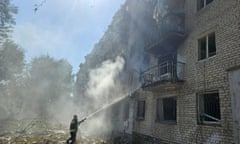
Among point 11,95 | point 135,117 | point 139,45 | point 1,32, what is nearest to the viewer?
point 135,117

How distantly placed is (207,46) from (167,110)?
151 inches

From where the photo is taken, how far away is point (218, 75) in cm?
662

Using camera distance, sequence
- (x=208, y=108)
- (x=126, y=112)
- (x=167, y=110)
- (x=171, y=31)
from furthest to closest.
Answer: (x=126, y=112)
(x=167, y=110)
(x=171, y=31)
(x=208, y=108)

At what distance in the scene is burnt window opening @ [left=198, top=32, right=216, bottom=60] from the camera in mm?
7508

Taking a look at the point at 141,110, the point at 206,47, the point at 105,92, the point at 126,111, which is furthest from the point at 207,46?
the point at 105,92

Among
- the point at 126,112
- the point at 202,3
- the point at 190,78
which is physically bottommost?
the point at 126,112

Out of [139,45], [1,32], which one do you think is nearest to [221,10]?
[139,45]

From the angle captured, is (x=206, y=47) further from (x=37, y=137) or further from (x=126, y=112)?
(x=37, y=137)

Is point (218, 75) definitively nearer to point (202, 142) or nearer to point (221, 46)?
point (221, 46)

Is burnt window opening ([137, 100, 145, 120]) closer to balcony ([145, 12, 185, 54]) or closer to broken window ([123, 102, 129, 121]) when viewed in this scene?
broken window ([123, 102, 129, 121])

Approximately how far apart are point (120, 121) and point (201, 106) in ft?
27.5

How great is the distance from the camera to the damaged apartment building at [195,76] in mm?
6160

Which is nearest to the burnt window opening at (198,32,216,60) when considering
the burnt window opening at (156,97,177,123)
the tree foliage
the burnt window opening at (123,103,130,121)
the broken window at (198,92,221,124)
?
the broken window at (198,92,221,124)

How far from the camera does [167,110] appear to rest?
9469 mm
